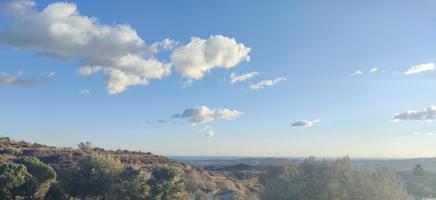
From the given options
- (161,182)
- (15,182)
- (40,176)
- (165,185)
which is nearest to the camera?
(15,182)

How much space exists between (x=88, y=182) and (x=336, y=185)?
2204cm

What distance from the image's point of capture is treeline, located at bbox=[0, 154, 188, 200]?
40.0 meters

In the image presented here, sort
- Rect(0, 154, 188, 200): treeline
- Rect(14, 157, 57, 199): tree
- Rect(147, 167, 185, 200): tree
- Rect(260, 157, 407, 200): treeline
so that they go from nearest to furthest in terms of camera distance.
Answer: Rect(260, 157, 407, 200): treeline
Rect(0, 154, 188, 200): treeline
Rect(14, 157, 57, 199): tree
Rect(147, 167, 185, 200): tree

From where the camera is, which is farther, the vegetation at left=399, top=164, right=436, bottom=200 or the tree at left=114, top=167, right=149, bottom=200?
the vegetation at left=399, top=164, right=436, bottom=200

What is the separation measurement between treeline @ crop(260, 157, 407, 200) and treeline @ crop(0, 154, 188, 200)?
1364 centimetres

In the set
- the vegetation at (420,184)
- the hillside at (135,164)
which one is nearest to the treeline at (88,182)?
the hillside at (135,164)

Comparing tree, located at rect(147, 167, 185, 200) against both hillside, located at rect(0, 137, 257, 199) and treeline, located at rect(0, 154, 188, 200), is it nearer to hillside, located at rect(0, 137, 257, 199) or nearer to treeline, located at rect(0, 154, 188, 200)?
treeline, located at rect(0, 154, 188, 200)

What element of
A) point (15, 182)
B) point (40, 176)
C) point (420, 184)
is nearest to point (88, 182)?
point (40, 176)

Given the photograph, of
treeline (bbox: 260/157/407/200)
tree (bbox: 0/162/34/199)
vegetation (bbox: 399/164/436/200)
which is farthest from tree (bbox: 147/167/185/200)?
vegetation (bbox: 399/164/436/200)

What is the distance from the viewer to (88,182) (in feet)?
144

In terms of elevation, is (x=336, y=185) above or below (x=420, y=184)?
below

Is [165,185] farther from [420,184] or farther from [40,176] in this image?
[420,184]

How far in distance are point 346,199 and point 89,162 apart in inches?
928

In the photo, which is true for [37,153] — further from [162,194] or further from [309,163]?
[309,163]
